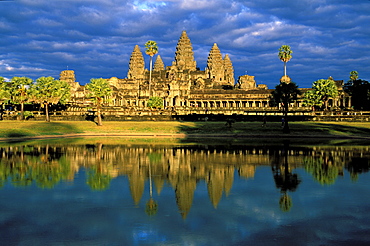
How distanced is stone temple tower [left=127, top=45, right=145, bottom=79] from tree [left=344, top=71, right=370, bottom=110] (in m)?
89.5

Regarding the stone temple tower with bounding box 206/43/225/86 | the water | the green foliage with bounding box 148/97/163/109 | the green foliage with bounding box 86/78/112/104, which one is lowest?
the water

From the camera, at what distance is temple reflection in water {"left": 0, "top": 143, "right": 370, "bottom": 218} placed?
22141 mm

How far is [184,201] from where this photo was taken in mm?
18453

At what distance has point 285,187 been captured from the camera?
70.7 ft

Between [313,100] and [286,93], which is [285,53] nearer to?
[313,100]

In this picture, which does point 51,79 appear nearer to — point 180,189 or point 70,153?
point 70,153

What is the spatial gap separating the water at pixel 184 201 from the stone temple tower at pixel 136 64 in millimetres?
163355

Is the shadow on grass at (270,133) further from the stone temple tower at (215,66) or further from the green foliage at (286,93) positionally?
the stone temple tower at (215,66)

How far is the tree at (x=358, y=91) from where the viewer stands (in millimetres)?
123363

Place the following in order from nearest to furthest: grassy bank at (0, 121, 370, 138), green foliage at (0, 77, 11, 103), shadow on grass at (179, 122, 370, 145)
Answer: shadow on grass at (179, 122, 370, 145)
grassy bank at (0, 121, 370, 138)
green foliage at (0, 77, 11, 103)

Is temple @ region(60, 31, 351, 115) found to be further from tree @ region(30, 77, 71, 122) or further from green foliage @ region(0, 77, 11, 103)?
tree @ region(30, 77, 71, 122)

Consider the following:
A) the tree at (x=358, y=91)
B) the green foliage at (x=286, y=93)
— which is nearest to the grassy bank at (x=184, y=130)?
the green foliage at (x=286, y=93)

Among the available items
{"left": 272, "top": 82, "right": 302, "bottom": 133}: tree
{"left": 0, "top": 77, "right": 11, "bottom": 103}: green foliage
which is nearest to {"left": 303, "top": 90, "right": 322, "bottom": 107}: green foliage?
{"left": 272, "top": 82, "right": 302, "bottom": 133}: tree

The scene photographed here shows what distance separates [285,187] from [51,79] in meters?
83.9
